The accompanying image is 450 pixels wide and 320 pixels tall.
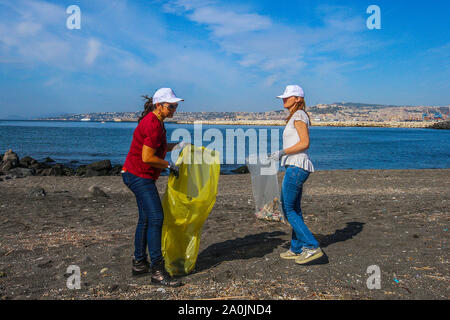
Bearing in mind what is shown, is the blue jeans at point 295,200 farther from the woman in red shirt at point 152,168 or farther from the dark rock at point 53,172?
the dark rock at point 53,172

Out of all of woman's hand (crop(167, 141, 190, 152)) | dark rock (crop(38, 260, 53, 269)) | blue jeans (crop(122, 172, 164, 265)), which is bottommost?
dark rock (crop(38, 260, 53, 269))

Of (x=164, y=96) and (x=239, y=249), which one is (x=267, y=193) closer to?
(x=239, y=249)

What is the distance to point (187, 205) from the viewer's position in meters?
3.75

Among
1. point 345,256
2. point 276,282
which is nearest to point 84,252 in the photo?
point 276,282

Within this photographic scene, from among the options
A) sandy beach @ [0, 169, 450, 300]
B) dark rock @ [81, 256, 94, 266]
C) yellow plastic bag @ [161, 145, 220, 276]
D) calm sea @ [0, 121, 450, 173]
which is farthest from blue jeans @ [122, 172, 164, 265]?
calm sea @ [0, 121, 450, 173]

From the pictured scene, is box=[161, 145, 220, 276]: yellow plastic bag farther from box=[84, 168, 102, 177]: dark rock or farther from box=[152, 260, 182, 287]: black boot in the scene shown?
box=[84, 168, 102, 177]: dark rock

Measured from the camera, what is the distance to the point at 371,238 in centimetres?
505

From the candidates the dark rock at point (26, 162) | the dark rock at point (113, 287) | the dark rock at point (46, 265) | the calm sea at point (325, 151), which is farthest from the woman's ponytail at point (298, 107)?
the dark rock at point (26, 162)

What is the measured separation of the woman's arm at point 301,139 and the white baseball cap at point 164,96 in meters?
1.24

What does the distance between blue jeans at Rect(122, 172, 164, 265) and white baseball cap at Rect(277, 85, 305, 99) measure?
65.5 inches

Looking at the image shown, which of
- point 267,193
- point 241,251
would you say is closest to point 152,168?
point 241,251

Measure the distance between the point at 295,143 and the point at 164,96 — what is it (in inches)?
56.3

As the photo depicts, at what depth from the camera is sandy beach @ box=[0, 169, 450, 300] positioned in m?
3.37
